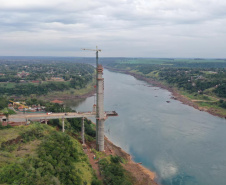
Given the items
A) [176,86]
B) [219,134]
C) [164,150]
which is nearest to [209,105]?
[219,134]

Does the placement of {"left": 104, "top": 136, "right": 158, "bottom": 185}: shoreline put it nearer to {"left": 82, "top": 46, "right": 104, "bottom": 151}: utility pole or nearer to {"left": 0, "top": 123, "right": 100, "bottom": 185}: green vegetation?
{"left": 82, "top": 46, "right": 104, "bottom": 151}: utility pole

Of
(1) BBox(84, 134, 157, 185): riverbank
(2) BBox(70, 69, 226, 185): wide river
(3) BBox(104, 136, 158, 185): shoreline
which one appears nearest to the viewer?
(1) BBox(84, 134, 157, 185): riverbank

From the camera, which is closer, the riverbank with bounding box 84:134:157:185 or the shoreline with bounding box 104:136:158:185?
the riverbank with bounding box 84:134:157:185

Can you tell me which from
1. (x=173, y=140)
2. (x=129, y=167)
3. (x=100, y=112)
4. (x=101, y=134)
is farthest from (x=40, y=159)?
(x=173, y=140)

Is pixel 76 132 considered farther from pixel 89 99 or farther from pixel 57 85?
pixel 57 85

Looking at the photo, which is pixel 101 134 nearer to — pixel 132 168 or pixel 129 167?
pixel 129 167

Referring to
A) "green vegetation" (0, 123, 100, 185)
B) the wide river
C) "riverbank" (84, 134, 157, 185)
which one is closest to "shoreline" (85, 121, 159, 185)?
"riverbank" (84, 134, 157, 185)

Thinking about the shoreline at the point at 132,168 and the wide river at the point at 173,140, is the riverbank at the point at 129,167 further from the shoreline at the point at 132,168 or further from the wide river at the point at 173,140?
the wide river at the point at 173,140

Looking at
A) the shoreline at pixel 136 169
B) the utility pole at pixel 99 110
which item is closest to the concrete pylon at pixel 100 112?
→ the utility pole at pixel 99 110
